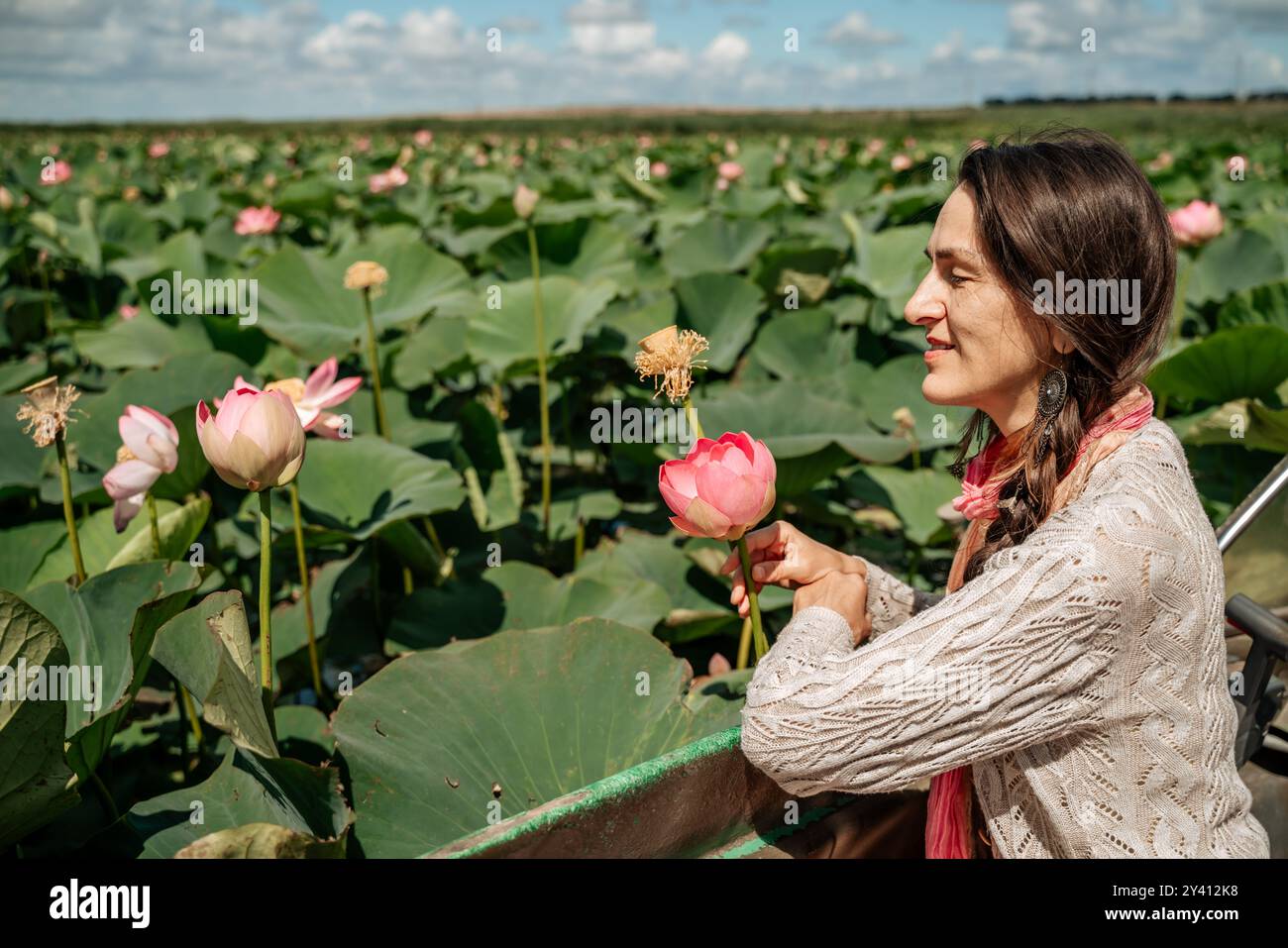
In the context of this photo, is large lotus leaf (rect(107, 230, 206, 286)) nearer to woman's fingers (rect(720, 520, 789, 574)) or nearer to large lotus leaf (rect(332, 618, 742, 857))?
large lotus leaf (rect(332, 618, 742, 857))

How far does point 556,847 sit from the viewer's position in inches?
37.0

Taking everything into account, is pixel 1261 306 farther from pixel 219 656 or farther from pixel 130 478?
pixel 219 656

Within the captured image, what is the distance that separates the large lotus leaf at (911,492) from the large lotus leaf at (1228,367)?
0.52 meters

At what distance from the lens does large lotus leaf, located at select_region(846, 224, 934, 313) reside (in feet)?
12.1

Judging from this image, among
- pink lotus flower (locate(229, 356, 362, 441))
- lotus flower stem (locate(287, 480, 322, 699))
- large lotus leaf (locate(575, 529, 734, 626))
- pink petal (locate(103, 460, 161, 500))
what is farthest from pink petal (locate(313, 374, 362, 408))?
large lotus leaf (locate(575, 529, 734, 626))

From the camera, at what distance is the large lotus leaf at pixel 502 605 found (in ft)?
6.18

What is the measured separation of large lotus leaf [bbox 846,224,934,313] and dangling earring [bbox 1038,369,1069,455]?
8.40 feet

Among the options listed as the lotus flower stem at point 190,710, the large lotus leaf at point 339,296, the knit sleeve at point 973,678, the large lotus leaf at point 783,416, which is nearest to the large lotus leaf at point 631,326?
the large lotus leaf at point 339,296

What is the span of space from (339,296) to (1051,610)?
233cm

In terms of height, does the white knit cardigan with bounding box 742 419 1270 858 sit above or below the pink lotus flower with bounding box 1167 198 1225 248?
below

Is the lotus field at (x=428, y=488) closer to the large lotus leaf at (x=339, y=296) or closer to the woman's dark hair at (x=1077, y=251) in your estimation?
the large lotus leaf at (x=339, y=296)

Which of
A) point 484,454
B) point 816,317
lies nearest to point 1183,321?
point 816,317

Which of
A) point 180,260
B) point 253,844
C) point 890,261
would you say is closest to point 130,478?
point 253,844

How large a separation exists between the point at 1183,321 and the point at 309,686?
323 cm
